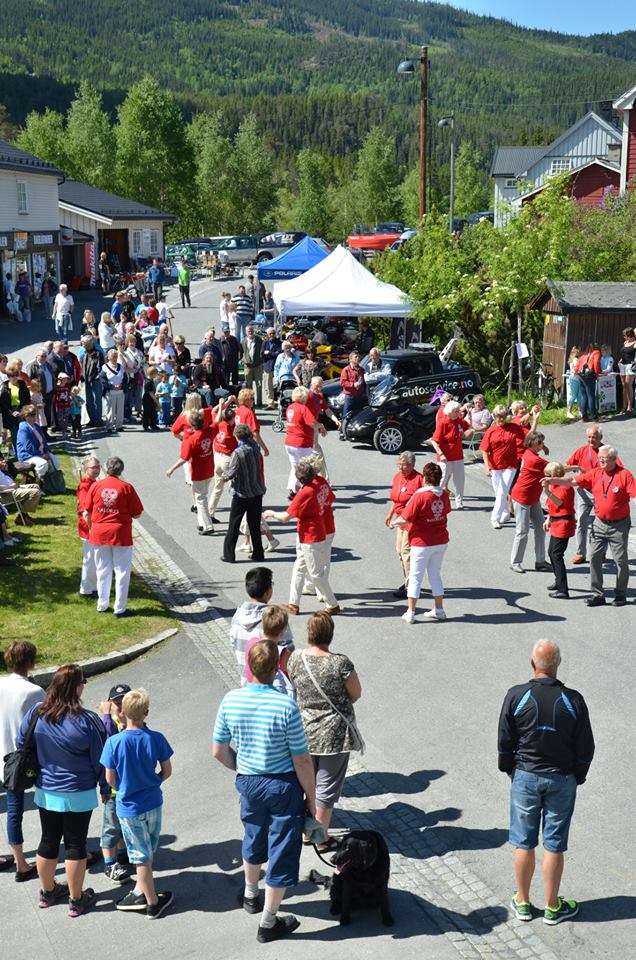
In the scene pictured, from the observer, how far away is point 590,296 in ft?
80.0

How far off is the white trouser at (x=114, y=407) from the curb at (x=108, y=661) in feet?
39.6

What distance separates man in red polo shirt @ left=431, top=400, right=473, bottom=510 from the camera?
15.8 m

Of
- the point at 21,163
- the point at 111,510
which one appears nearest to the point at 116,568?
the point at 111,510

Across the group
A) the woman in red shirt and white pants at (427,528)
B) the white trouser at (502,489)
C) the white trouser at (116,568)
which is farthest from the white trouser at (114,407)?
the woman in red shirt and white pants at (427,528)

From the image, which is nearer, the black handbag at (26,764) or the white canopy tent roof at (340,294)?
the black handbag at (26,764)

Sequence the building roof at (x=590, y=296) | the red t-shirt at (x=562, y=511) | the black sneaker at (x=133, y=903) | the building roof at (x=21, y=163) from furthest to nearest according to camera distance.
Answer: the building roof at (x=21, y=163)
the building roof at (x=590, y=296)
the red t-shirt at (x=562, y=511)
the black sneaker at (x=133, y=903)

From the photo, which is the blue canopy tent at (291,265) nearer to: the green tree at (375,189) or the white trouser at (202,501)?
the white trouser at (202,501)

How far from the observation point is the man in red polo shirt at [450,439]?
15.8 m

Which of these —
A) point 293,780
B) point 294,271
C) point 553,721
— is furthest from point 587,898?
point 294,271

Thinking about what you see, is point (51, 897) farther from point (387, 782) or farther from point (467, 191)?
point (467, 191)

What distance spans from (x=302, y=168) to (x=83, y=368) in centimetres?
8561

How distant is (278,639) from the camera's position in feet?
24.4

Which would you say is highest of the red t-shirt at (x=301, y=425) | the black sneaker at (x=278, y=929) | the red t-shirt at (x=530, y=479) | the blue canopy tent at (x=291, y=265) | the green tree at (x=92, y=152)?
the green tree at (x=92, y=152)

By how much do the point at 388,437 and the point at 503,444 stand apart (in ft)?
19.7
